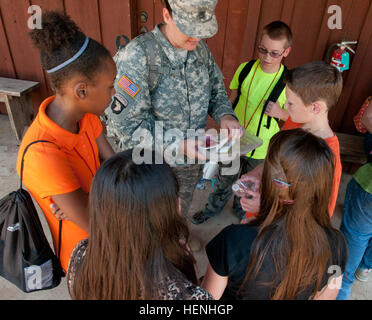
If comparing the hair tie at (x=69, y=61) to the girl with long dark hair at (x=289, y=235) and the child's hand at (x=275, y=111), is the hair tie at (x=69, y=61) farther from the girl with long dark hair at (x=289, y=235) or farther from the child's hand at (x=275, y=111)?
the child's hand at (x=275, y=111)

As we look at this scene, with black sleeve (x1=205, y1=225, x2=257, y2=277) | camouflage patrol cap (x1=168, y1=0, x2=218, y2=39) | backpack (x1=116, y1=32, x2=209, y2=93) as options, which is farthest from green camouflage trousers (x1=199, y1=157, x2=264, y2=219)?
black sleeve (x1=205, y1=225, x2=257, y2=277)

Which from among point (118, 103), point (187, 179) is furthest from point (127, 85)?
point (187, 179)

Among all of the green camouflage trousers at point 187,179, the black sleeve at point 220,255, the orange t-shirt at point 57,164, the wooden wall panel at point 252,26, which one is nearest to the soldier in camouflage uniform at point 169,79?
the green camouflage trousers at point 187,179

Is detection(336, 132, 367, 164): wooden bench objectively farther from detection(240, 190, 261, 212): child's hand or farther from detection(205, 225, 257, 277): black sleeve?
detection(205, 225, 257, 277): black sleeve

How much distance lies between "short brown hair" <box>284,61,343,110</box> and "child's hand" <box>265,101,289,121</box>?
0.54 metres

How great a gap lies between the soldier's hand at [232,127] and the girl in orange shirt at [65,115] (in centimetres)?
82

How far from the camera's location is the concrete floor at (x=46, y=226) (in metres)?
2.18

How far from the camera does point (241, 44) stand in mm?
3201

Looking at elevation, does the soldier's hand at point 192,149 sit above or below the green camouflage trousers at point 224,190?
above

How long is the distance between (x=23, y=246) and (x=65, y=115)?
641 mm

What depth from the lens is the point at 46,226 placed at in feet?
8.91

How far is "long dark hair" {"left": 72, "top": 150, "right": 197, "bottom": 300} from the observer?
907mm

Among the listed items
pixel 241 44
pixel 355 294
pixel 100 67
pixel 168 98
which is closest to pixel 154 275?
pixel 100 67
